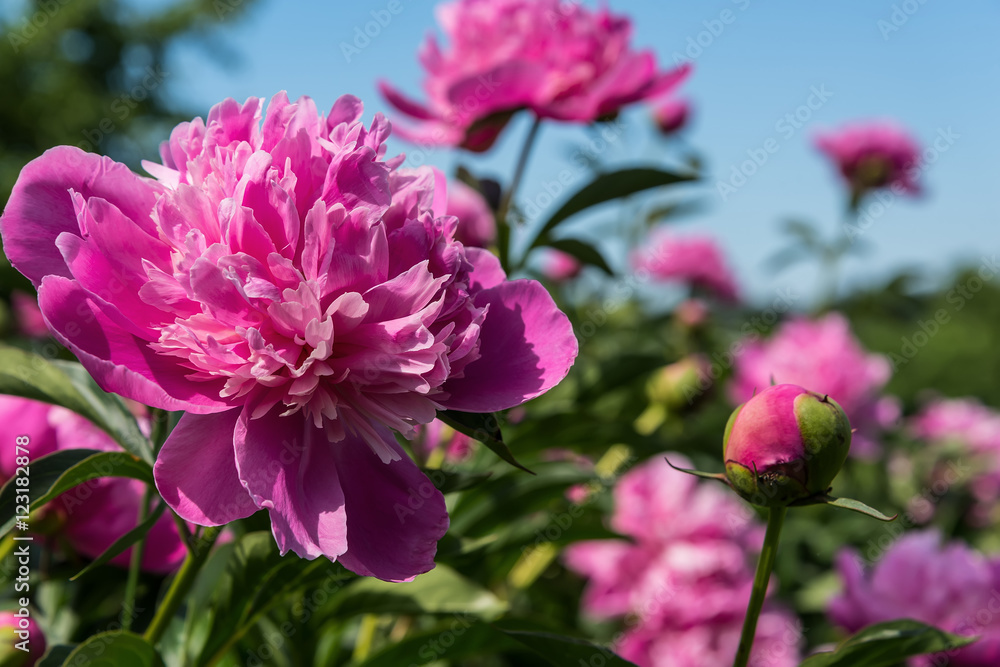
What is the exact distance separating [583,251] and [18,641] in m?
0.88

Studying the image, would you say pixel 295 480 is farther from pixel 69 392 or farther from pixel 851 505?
pixel 851 505

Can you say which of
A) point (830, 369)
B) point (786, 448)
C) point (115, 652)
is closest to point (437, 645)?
point (115, 652)

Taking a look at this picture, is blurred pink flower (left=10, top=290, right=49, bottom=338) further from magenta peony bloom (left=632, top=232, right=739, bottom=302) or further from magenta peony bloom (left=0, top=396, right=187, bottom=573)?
magenta peony bloom (left=632, top=232, right=739, bottom=302)

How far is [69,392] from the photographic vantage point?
696 mm

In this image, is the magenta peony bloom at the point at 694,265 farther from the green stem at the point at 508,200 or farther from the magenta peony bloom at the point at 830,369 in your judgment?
the green stem at the point at 508,200

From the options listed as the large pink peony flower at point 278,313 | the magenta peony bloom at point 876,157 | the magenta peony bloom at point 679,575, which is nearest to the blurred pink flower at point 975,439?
the magenta peony bloom at point 876,157

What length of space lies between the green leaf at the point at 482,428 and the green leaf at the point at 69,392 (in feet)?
0.86

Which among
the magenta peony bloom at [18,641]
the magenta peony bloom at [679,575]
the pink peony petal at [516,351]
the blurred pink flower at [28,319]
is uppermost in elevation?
the pink peony petal at [516,351]

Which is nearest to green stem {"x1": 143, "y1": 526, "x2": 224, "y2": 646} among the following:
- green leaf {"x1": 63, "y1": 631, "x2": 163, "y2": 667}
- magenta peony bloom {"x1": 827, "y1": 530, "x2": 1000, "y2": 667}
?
green leaf {"x1": 63, "y1": 631, "x2": 163, "y2": 667}

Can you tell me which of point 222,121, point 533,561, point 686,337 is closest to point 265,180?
point 222,121

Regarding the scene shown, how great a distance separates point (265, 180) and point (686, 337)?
91.1 inches

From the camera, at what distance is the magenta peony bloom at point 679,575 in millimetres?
1571

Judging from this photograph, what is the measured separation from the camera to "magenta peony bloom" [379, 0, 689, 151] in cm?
128

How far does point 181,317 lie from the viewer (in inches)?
23.2
